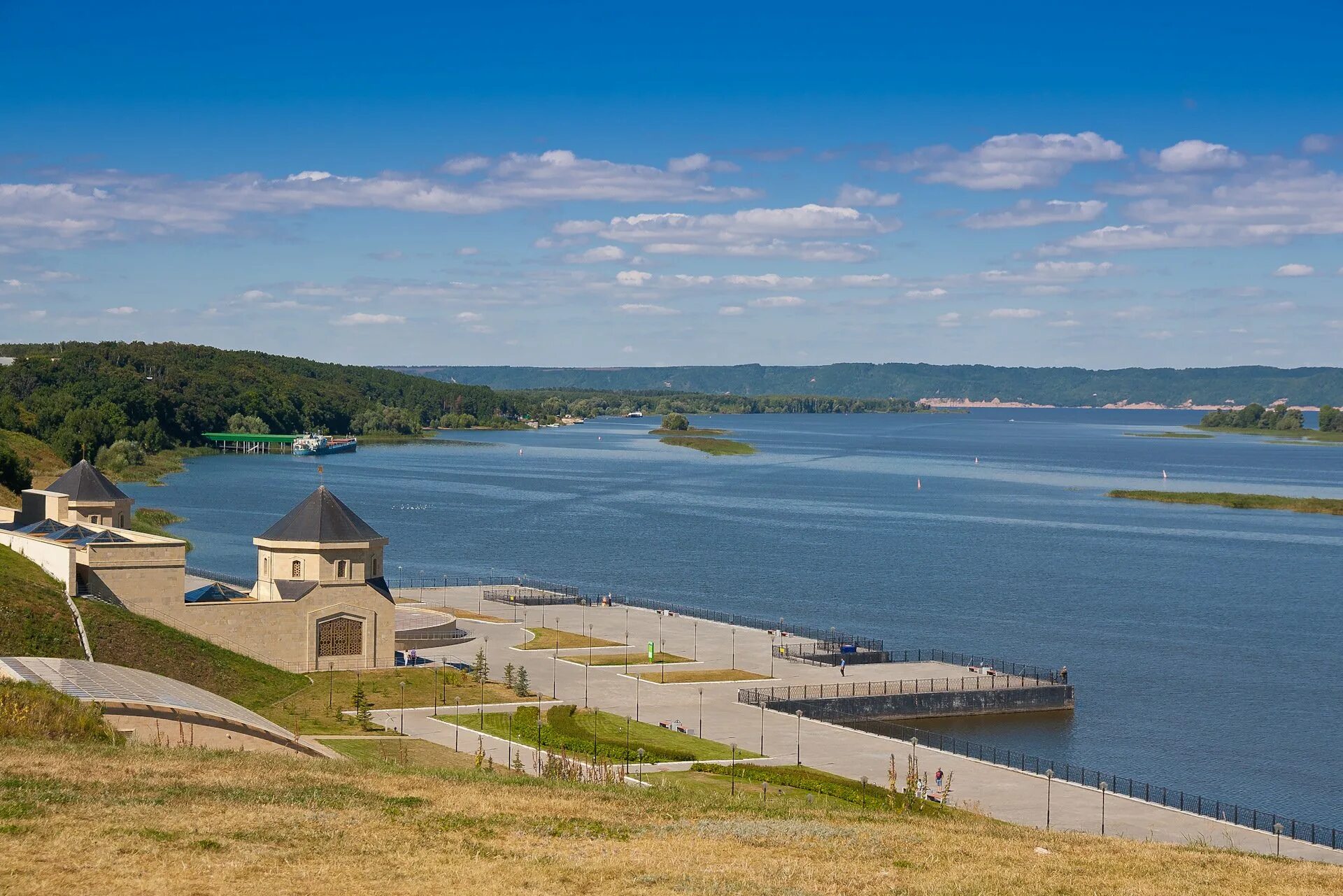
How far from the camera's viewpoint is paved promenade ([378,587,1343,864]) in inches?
1625

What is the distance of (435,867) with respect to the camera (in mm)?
22891

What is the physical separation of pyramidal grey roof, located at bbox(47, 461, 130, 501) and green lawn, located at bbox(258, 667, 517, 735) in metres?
18.6

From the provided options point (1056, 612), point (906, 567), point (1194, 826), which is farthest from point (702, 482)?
point (1194, 826)

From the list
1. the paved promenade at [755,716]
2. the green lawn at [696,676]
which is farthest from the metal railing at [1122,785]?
the green lawn at [696,676]

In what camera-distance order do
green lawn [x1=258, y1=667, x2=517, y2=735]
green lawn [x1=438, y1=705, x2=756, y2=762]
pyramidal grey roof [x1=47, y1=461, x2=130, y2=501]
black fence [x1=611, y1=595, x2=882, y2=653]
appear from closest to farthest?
green lawn [x1=438, y1=705, x2=756, y2=762] < green lawn [x1=258, y1=667, x2=517, y2=735] < pyramidal grey roof [x1=47, y1=461, x2=130, y2=501] < black fence [x1=611, y1=595, x2=882, y2=653]

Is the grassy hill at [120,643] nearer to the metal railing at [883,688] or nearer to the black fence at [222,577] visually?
the metal railing at [883,688]

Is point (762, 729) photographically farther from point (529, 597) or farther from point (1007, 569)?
point (1007, 569)

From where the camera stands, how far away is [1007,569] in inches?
3981

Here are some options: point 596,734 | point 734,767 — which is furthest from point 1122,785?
point 596,734

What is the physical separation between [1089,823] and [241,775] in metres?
23.5

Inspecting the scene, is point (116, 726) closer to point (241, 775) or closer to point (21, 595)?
point (241, 775)

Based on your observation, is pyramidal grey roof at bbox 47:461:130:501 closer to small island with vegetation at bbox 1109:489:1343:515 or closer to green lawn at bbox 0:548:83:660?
green lawn at bbox 0:548:83:660

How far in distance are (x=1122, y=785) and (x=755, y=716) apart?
12.8m

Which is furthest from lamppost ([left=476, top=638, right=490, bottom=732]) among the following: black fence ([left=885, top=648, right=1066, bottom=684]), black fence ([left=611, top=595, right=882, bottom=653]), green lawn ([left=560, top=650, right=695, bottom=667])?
black fence ([left=885, top=648, right=1066, bottom=684])
